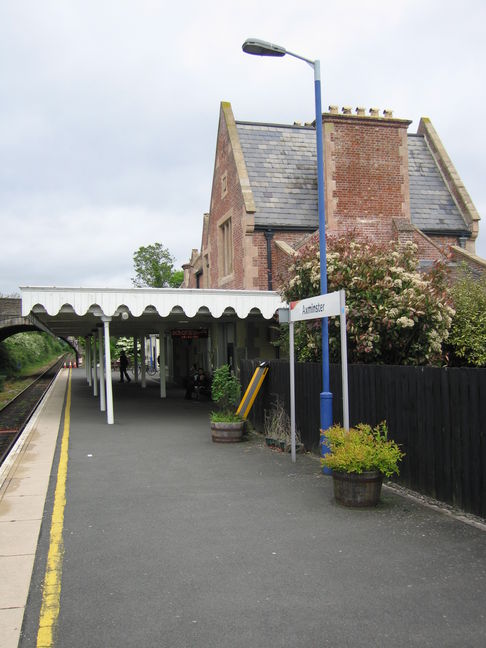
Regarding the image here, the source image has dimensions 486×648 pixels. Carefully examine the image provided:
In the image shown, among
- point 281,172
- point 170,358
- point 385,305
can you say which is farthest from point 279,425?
point 170,358

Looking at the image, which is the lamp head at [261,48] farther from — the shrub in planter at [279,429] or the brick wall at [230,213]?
the brick wall at [230,213]

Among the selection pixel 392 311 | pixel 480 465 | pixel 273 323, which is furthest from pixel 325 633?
pixel 273 323

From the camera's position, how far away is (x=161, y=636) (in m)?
4.05

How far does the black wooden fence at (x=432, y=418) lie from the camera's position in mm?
6609

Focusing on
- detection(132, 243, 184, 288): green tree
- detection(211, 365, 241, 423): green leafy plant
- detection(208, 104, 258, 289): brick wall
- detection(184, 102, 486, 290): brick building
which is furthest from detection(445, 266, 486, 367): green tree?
detection(132, 243, 184, 288): green tree

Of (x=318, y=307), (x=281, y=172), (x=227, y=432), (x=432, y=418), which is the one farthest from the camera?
(x=281, y=172)

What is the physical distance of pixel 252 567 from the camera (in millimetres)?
5273

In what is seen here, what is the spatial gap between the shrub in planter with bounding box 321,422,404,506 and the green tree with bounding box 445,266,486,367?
556 cm

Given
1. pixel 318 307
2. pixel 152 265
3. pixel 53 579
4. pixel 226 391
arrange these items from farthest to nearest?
1. pixel 152 265
2. pixel 226 391
3. pixel 318 307
4. pixel 53 579

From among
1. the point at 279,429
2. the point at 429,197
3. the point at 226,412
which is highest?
the point at 429,197

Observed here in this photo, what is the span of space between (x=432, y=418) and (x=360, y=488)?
127cm

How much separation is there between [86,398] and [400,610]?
2264 centimetres

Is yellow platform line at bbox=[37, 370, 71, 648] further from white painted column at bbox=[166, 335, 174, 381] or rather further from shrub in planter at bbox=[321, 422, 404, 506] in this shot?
white painted column at bbox=[166, 335, 174, 381]

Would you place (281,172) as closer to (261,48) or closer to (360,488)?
(261,48)
